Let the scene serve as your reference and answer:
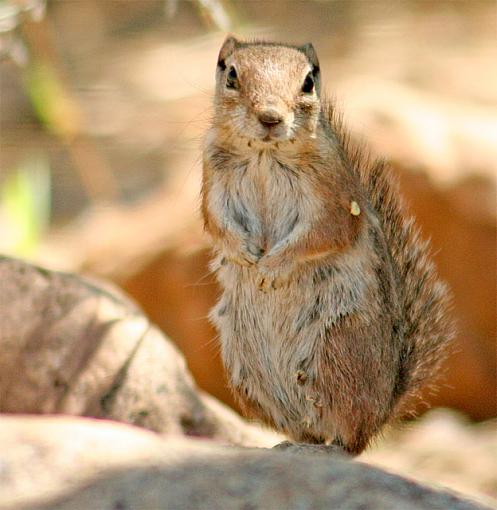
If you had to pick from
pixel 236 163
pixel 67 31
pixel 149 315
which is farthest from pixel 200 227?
pixel 67 31

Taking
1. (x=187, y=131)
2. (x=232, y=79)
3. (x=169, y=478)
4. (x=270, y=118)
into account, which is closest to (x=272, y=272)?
(x=270, y=118)

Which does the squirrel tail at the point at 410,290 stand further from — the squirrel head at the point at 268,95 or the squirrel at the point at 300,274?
the squirrel head at the point at 268,95

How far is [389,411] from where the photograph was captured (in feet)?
16.7

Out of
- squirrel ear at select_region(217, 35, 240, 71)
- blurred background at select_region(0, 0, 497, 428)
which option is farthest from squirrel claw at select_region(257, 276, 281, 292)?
blurred background at select_region(0, 0, 497, 428)

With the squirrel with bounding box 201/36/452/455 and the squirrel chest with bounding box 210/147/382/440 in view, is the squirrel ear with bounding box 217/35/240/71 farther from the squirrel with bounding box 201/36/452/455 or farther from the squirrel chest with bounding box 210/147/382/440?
the squirrel chest with bounding box 210/147/382/440

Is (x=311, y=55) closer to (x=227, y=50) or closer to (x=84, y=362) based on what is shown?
(x=227, y=50)

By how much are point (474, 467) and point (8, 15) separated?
3.78 meters

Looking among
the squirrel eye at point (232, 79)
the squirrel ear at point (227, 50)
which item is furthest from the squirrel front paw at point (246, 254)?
the squirrel ear at point (227, 50)

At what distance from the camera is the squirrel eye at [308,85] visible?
4846mm

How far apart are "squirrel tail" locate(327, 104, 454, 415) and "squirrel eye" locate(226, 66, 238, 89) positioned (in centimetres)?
59

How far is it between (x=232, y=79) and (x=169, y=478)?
2.13 meters

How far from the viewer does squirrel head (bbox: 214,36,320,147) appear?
4625mm

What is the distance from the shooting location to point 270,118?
457cm

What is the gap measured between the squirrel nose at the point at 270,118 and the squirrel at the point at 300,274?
0.12m
